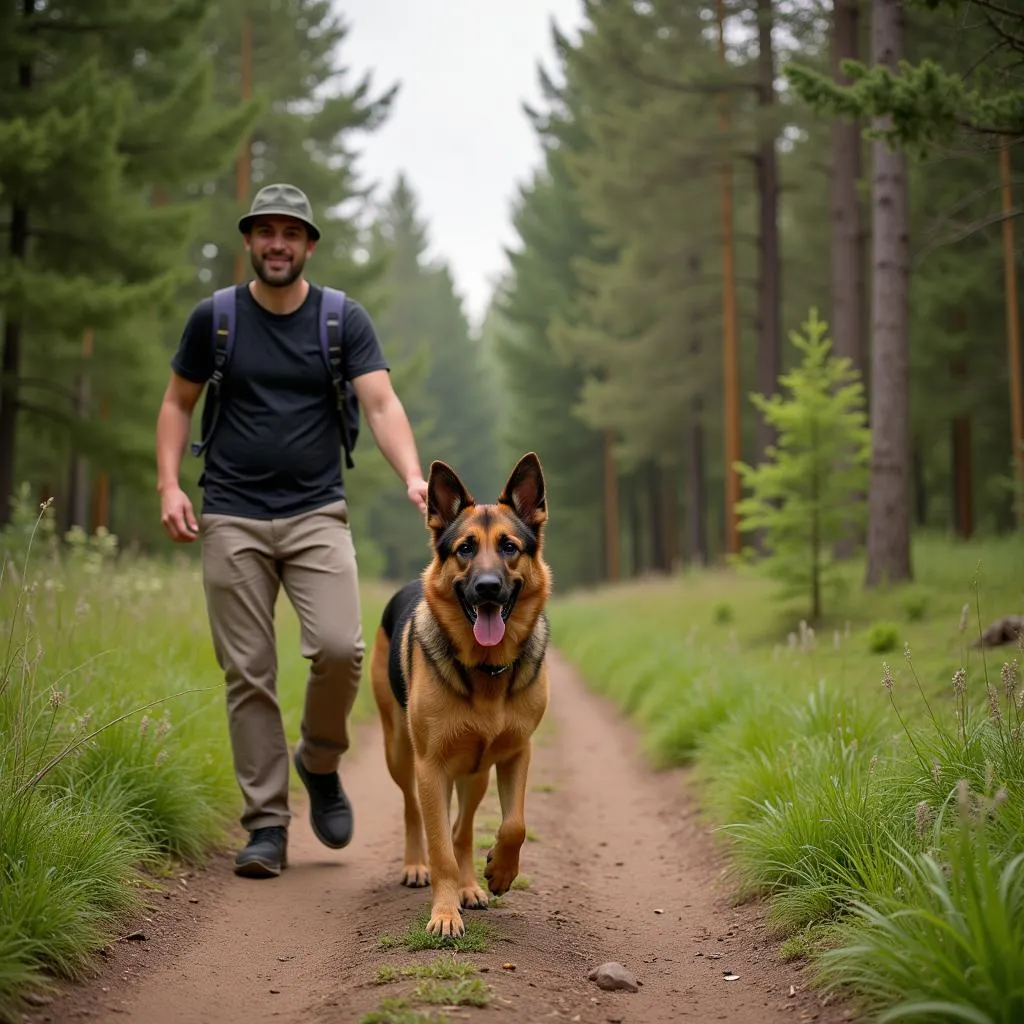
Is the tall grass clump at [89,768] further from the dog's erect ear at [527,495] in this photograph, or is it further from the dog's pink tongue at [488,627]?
the dog's erect ear at [527,495]

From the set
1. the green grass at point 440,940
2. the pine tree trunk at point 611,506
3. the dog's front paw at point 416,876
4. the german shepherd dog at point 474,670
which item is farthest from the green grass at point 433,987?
the pine tree trunk at point 611,506

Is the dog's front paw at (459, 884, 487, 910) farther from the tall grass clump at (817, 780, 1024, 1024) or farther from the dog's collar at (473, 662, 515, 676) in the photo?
the tall grass clump at (817, 780, 1024, 1024)

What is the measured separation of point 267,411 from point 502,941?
2818mm

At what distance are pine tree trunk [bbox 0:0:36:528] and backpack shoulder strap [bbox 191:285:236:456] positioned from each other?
8763mm

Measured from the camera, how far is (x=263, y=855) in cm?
496

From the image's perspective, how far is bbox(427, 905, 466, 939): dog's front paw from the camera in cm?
373

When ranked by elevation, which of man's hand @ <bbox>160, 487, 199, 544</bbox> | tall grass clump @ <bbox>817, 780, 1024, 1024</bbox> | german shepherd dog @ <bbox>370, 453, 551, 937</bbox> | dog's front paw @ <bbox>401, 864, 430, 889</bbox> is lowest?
dog's front paw @ <bbox>401, 864, 430, 889</bbox>

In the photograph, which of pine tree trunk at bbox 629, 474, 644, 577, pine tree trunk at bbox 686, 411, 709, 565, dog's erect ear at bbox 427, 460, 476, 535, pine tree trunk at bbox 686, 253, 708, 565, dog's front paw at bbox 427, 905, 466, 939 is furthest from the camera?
pine tree trunk at bbox 629, 474, 644, 577

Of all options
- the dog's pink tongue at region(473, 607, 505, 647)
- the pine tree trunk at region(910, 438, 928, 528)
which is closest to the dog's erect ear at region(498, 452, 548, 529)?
the dog's pink tongue at region(473, 607, 505, 647)

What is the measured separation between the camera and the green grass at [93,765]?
3420mm

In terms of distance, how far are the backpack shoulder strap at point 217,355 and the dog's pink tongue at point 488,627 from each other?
1.87 meters

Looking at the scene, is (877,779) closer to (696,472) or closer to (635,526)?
(696,472)

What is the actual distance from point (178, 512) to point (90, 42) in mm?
11278

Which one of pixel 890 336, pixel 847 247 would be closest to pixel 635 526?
pixel 847 247
